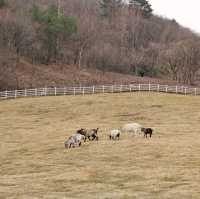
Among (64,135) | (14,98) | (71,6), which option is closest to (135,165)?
(64,135)

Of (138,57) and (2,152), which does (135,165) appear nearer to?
(2,152)

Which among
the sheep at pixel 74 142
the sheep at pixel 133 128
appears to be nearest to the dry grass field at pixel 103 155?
the sheep at pixel 74 142

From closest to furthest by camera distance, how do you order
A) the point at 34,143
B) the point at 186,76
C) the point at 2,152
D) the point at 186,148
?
the point at 186,148 < the point at 2,152 < the point at 34,143 < the point at 186,76

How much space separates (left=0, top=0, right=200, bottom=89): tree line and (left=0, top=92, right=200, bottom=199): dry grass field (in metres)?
37.4

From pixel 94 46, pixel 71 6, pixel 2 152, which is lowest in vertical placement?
pixel 2 152

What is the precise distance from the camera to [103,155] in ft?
92.2


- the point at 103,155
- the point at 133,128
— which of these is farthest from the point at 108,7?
the point at 103,155

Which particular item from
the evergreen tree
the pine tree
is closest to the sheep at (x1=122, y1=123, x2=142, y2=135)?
the pine tree

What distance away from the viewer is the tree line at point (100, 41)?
103m

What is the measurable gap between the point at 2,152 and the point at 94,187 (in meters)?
12.1

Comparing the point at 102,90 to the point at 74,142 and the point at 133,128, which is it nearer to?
the point at 133,128

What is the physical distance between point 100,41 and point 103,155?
4347 inches

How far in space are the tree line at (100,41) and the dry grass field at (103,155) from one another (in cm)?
3736

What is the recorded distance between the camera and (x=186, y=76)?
112188 mm
